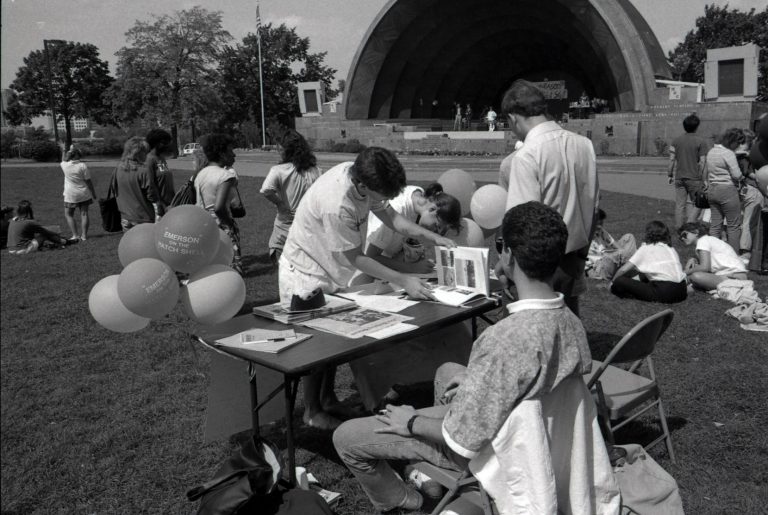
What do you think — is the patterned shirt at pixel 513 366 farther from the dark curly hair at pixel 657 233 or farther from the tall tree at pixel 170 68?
the tall tree at pixel 170 68

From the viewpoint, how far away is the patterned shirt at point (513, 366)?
1.93 metres

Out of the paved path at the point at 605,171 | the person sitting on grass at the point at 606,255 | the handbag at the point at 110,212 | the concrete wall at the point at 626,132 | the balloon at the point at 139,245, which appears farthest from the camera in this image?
the concrete wall at the point at 626,132

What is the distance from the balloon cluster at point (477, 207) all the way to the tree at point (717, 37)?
38490mm

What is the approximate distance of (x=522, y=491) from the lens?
1998 mm

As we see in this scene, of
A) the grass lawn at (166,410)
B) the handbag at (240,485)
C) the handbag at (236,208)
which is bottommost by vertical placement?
the grass lawn at (166,410)

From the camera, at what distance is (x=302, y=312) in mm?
3119

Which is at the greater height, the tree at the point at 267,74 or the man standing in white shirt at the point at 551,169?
the tree at the point at 267,74

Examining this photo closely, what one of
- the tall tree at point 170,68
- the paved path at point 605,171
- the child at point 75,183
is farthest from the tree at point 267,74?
the child at point 75,183

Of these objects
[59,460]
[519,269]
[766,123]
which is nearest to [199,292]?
[59,460]

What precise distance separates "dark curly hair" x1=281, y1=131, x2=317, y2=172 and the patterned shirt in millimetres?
4105

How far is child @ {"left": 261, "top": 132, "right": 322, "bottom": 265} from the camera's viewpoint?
580 centimetres

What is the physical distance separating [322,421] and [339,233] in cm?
118

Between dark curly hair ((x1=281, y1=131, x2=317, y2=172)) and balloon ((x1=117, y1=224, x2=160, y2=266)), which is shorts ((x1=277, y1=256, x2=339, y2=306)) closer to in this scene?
balloon ((x1=117, y1=224, x2=160, y2=266))

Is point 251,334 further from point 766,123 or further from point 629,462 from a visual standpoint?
point 766,123
